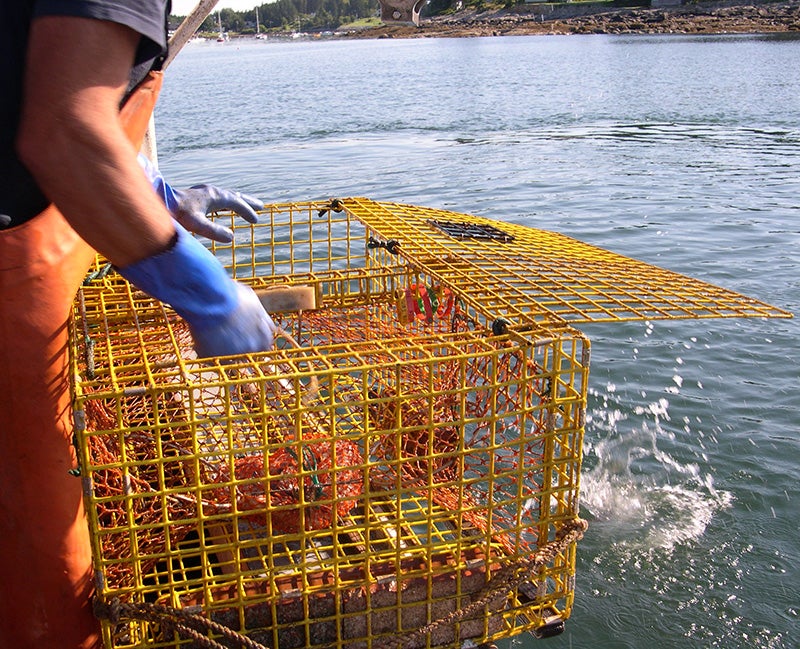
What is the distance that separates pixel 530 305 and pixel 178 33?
3.51m

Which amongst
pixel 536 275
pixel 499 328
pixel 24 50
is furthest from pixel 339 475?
pixel 24 50

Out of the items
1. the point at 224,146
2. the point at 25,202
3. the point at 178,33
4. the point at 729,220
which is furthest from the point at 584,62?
the point at 25,202

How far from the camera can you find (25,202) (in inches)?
98.3

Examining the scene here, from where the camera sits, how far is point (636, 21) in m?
75.4

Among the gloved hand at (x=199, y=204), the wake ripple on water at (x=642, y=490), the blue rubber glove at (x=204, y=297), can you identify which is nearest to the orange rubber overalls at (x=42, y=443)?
the blue rubber glove at (x=204, y=297)

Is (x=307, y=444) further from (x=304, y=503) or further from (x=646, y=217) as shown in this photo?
(x=646, y=217)

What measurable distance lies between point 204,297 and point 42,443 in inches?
28.0

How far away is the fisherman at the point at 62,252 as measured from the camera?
2.10 metres

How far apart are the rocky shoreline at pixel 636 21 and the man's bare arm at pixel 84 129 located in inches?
1933

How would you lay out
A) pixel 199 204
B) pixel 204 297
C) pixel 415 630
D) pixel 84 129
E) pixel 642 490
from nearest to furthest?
1. pixel 84 129
2. pixel 204 297
3. pixel 415 630
4. pixel 199 204
5. pixel 642 490

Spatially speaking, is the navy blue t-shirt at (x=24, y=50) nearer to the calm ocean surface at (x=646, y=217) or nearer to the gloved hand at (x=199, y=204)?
the gloved hand at (x=199, y=204)

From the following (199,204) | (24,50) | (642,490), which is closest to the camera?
(24,50)

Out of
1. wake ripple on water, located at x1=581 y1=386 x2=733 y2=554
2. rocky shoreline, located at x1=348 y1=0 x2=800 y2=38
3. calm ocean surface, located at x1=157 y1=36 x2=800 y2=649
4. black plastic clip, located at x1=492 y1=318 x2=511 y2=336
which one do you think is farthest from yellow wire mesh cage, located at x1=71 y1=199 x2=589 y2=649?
rocky shoreline, located at x1=348 y1=0 x2=800 y2=38

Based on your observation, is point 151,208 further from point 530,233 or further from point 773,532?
point 773,532
